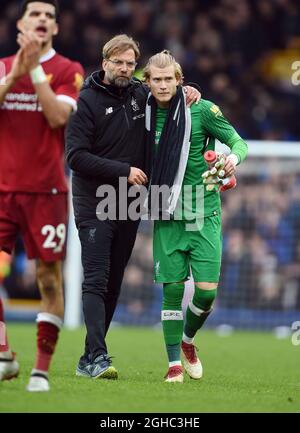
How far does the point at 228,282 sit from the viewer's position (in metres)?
15.0

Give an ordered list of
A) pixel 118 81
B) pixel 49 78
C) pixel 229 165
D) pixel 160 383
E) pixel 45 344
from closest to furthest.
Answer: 1. pixel 45 344
2. pixel 49 78
3. pixel 229 165
4. pixel 160 383
5. pixel 118 81

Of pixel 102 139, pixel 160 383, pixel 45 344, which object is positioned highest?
pixel 102 139

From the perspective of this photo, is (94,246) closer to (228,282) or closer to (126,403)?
(126,403)

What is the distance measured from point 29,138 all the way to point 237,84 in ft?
41.5

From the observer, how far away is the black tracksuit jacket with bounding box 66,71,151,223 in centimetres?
743

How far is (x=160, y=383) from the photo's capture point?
287 inches

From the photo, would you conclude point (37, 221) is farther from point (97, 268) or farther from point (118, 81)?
point (118, 81)

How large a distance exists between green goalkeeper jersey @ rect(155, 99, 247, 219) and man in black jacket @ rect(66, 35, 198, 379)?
0.22 m


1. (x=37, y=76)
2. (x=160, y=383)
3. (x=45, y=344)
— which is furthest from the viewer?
(x=160, y=383)

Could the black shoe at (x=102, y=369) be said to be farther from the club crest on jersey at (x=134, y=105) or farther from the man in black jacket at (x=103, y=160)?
the club crest on jersey at (x=134, y=105)

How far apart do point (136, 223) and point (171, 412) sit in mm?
2315

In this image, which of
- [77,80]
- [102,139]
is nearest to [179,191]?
[102,139]

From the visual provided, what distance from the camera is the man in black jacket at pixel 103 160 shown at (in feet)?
24.4

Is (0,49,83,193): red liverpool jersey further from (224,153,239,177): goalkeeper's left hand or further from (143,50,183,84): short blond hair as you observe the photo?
(224,153,239,177): goalkeeper's left hand
